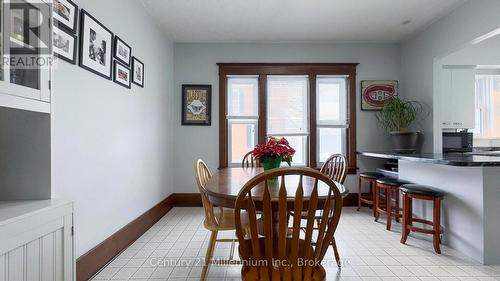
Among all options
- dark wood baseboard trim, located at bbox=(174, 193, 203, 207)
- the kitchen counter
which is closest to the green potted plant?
the kitchen counter

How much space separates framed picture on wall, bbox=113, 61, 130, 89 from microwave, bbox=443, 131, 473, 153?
170 inches

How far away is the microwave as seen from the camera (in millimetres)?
3664

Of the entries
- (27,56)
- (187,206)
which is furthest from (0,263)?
(187,206)

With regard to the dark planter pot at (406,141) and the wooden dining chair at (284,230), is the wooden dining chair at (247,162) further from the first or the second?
the dark planter pot at (406,141)

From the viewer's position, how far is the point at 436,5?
118 inches

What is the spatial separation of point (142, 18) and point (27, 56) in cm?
215

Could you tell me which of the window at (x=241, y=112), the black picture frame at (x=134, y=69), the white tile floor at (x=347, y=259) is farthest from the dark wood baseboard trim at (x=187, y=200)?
the black picture frame at (x=134, y=69)

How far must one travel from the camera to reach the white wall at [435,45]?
2701 mm

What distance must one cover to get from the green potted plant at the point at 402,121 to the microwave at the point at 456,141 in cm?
46

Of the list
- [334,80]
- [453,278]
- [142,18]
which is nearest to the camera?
[453,278]

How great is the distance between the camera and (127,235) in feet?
8.23

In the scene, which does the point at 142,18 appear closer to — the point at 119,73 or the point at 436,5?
the point at 119,73

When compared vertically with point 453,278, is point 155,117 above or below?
above

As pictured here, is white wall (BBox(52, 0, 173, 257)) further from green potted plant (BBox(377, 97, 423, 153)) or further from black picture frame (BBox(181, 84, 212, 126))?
green potted plant (BBox(377, 97, 423, 153))
